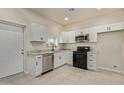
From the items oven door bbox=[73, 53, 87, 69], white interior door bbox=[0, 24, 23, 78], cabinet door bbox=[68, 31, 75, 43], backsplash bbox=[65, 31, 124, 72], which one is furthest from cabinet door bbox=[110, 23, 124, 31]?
white interior door bbox=[0, 24, 23, 78]

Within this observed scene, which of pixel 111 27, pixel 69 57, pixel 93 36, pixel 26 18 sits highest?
pixel 26 18

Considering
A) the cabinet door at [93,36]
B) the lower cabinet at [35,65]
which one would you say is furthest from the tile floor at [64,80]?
the cabinet door at [93,36]

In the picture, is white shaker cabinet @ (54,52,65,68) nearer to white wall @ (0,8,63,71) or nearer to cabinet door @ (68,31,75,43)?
white wall @ (0,8,63,71)

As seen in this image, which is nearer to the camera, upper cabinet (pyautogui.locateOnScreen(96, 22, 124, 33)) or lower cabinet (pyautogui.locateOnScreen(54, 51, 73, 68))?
upper cabinet (pyautogui.locateOnScreen(96, 22, 124, 33))

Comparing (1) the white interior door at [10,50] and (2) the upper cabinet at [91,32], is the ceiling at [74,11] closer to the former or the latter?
(2) the upper cabinet at [91,32]

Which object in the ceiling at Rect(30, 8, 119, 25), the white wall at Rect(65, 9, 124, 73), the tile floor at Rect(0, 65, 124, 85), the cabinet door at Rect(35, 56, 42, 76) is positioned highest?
the ceiling at Rect(30, 8, 119, 25)

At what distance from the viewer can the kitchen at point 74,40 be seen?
3.05 metres

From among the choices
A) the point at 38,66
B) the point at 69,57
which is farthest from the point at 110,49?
the point at 38,66

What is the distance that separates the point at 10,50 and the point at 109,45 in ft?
14.1

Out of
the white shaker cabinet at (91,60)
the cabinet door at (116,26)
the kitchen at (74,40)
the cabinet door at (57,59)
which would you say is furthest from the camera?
the cabinet door at (57,59)

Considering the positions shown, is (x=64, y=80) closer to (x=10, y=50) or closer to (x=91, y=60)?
(x=91, y=60)

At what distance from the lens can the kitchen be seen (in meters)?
3.05

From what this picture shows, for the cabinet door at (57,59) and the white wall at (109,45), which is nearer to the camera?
the white wall at (109,45)

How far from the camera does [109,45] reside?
380cm
